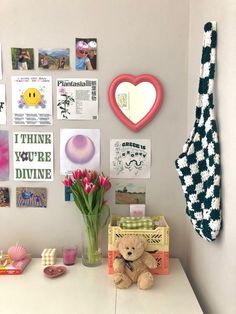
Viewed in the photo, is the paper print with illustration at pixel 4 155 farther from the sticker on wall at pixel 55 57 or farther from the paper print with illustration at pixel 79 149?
the sticker on wall at pixel 55 57

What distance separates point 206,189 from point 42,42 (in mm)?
976

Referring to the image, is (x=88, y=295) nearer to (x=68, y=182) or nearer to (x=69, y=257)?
(x=69, y=257)

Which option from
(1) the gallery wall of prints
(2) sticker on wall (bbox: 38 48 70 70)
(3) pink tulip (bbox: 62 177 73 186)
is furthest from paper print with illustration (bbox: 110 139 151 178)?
(2) sticker on wall (bbox: 38 48 70 70)

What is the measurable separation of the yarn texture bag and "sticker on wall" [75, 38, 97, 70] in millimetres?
548

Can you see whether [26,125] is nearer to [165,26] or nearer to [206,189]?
[165,26]

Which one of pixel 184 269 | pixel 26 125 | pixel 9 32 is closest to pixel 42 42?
pixel 9 32

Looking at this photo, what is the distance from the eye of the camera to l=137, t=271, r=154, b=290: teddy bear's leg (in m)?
1.26

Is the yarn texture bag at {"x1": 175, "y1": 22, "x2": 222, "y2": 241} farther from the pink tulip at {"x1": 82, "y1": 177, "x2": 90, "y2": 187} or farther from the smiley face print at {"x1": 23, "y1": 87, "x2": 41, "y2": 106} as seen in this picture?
the smiley face print at {"x1": 23, "y1": 87, "x2": 41, "y2": 106}

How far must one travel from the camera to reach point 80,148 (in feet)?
5.10

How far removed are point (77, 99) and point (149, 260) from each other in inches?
30.3

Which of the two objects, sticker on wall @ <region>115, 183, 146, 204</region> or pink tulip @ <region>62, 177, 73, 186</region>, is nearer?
pink tulip @ <region>62, 177, 73, 186</region>

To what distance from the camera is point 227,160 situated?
3.34ft

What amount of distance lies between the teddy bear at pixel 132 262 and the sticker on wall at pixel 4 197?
0.59 m

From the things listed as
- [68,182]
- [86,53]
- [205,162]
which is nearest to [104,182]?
[68,182]
